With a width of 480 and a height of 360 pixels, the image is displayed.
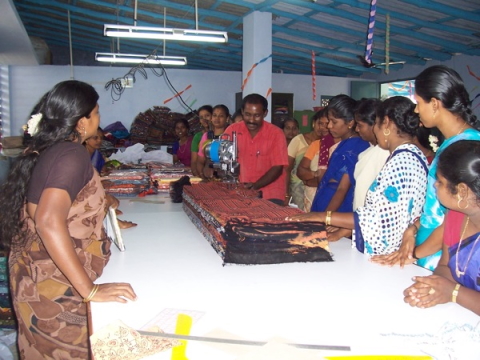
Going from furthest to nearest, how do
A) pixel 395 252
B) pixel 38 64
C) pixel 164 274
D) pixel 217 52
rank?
pixel 217 52 < pixel 38 64 < pixel 395 252 < pixel 164 274

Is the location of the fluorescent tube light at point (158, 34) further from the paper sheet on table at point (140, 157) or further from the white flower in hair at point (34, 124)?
the white flower in hair at point (34, 124)

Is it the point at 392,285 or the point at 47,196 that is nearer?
the point at 47,196

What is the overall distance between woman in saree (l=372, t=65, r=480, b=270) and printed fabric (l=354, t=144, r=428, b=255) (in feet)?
0.18

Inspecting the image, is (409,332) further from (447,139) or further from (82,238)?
(82,238)

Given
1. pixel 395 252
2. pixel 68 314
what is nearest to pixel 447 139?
pixel 395 252

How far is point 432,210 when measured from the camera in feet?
6.05

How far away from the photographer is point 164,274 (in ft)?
5.66

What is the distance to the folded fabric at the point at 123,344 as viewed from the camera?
1.10m

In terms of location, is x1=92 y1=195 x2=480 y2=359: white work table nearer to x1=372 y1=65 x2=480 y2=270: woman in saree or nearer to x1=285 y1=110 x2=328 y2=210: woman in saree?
x1=372 y1=65 x2=480 y2=270: woman in saree

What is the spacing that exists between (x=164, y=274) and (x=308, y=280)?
0.53 metres

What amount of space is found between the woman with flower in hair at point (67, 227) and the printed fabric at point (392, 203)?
100 cm

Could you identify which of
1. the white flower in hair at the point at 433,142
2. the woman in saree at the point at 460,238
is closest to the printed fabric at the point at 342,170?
the white flower in hair at the point at 433,142

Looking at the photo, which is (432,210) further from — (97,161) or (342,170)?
(97,161)

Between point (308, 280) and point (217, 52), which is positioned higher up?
point (217, 52)
